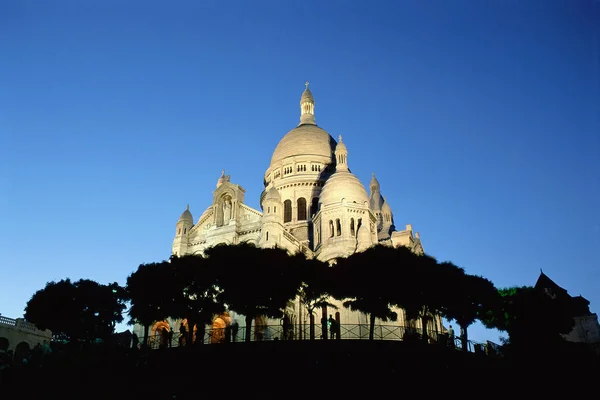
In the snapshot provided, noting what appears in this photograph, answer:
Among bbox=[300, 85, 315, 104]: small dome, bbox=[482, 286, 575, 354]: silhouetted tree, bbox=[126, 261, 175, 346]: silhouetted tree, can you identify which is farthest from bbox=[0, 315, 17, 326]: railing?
bbox=[300, 85, 315, 104]: small dome

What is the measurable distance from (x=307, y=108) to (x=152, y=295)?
53.9m

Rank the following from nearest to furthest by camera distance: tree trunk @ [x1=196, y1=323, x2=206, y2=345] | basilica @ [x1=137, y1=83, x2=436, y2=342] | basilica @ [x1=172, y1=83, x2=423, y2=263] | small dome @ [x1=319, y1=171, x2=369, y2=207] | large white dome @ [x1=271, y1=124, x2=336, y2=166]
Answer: tree trunk @ [x1=196, y1=323, x2=206, y2=345] → basilica @ [x1=137, y1=83, x2=436, y2=342] → basilica @ [x1=172, y1=83, x2=423, y2=263] → small dome @ [x1=319, y1=171, x2=369, y2=207] → large white dome @ [x1=271, y1=124, x2=336, y2=166]

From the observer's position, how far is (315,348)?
2927 centimetres

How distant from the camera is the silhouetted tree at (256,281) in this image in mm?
34781

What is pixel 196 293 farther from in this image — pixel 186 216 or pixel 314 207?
pixel 314 207

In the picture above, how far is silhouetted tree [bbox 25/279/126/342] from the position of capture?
42.9 metres

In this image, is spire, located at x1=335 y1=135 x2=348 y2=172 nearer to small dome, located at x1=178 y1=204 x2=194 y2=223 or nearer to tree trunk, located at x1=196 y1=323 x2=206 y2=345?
small dome, located at x1=178 y1=204 x2=194 y2=223

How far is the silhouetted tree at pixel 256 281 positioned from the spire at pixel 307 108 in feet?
160

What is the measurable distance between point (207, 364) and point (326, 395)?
7624mm

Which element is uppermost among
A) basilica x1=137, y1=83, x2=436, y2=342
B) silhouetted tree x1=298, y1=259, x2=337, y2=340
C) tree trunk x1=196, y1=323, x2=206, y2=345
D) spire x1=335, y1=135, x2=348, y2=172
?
spire x1=335, y1=135, x2=348, y2=172

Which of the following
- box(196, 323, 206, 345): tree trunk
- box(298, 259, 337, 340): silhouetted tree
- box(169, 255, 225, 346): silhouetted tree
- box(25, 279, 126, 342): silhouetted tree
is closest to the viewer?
box(196, 323, 206, 345): tree trunk

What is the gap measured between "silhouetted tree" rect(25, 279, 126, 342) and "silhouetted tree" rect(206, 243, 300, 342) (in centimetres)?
1237

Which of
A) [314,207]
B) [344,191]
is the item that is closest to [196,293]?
Result: [344,191]

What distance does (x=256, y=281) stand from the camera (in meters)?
35.1
